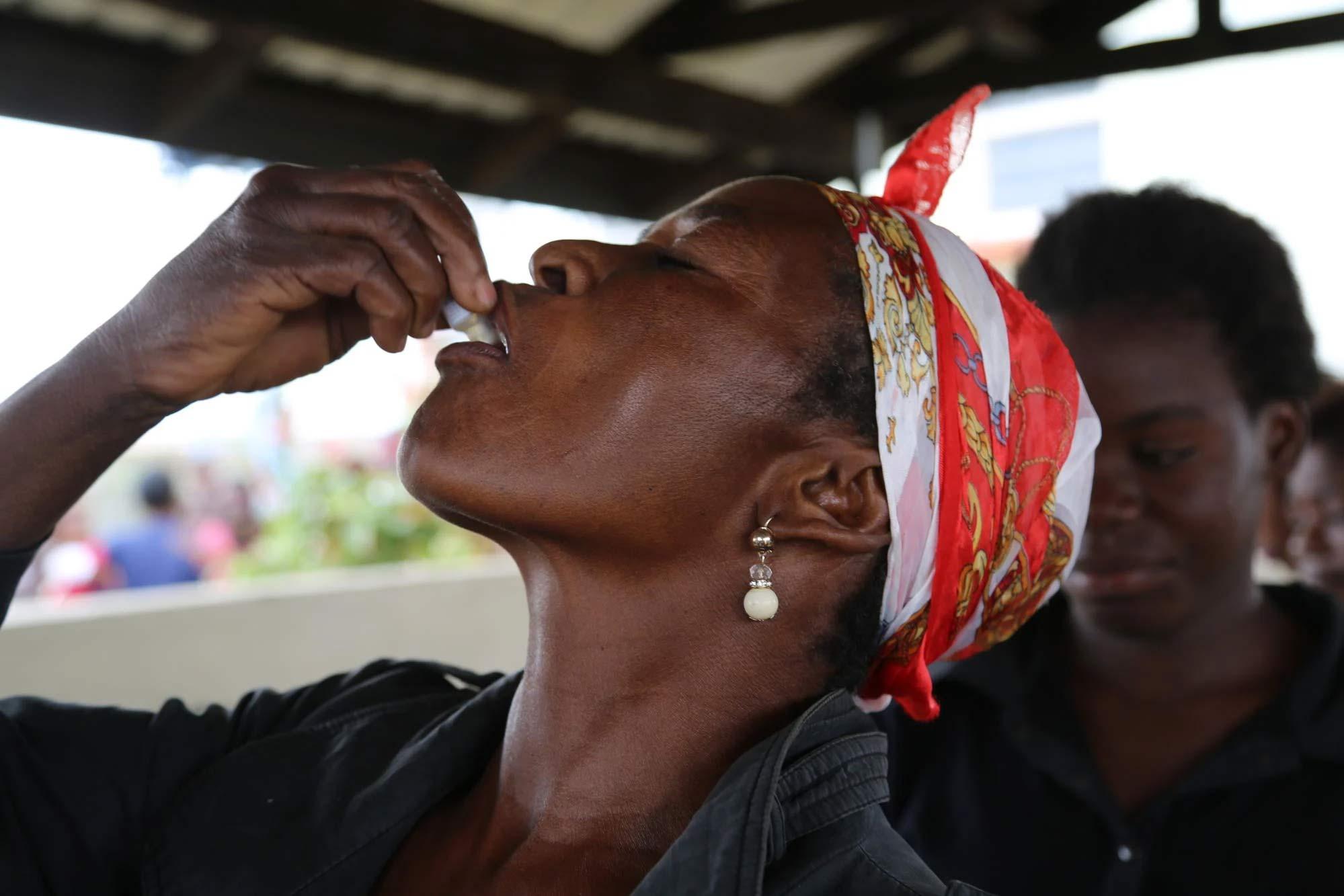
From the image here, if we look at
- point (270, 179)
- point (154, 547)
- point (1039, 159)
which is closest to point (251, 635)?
point (154, 547)

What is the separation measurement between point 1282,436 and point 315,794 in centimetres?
156

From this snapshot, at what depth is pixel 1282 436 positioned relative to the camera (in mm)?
1881

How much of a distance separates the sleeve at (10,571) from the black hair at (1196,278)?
1546 mm

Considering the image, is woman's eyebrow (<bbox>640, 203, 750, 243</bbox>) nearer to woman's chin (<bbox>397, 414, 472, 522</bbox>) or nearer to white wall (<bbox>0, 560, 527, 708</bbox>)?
woman's chin (<bbox>397, 414, 472, 522</bbox>)

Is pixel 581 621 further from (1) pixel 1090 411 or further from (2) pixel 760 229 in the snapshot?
(1) pixel 1090 411

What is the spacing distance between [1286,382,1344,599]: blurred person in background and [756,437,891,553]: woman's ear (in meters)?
1.96

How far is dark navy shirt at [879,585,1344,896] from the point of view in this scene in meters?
1.55

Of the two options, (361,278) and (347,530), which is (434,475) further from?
(347,530)

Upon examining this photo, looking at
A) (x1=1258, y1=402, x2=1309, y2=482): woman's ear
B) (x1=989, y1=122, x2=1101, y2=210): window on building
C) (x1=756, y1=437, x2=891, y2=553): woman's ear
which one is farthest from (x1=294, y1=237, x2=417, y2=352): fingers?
(x1=989, y1=122, x2=1101, y2=210): window on building

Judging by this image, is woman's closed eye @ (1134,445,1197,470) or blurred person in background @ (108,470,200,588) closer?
woman's closed eye @ (1134,445,1197,470)

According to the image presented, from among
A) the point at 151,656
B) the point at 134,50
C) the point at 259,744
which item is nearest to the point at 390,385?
the point at 134,50

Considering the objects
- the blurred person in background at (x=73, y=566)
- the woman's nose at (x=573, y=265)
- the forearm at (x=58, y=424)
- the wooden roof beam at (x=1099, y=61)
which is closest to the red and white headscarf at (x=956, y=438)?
the woman's nose at (x=573, y=265)

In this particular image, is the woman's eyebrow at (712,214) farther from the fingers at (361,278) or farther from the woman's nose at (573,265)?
the fingers at (361,278)

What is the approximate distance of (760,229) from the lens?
1320 millimetres
